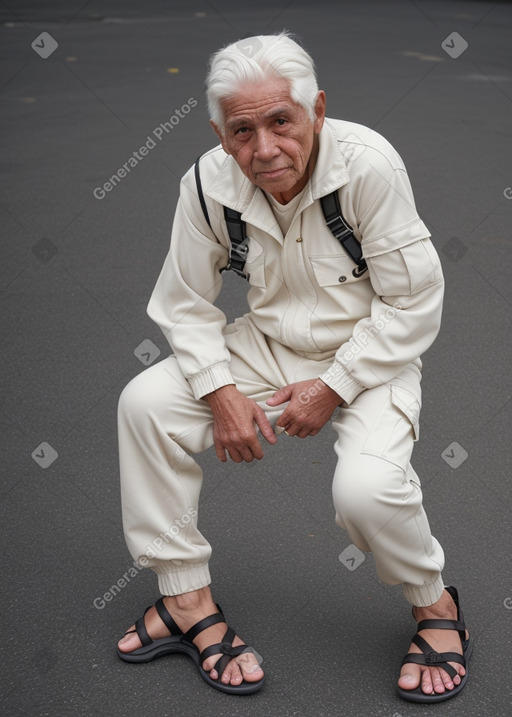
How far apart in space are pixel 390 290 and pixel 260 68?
26.4 inches

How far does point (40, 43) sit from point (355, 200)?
11.7 m

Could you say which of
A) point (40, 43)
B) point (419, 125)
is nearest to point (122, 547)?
point (419, 125)

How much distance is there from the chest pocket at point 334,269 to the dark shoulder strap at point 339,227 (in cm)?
3

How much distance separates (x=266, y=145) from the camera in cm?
265

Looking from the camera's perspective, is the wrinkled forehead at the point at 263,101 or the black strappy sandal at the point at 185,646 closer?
the wrinkled forehead at the point at 263,101

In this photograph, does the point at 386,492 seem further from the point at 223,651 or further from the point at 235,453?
the point at 223,651
